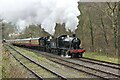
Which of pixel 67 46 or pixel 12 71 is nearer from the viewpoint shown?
pixel 12 71

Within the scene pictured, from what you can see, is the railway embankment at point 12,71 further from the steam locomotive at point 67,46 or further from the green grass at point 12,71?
the steam locomotive at point 67,46

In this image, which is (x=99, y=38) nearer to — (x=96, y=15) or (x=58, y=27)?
(x=96, y=15)

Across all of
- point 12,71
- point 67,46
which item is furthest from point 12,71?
point 67,46

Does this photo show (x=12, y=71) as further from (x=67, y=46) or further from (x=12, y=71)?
(x=67, y=46)

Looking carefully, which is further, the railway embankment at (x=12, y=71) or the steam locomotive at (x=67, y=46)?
the steam locomotive at (x=67, y=46)

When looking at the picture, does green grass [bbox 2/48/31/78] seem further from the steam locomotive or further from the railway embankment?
the steam locomotive

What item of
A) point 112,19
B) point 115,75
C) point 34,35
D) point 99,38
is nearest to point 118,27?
point 112,19

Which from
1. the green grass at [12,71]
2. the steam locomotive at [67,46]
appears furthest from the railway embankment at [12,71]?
the steam locomotive at [67,46]

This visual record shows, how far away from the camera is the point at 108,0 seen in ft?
91.8

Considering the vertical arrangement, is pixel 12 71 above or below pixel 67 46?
below

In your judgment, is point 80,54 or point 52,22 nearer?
point 80,54

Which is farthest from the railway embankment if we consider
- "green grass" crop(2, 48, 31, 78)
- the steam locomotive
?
the steam locomotive

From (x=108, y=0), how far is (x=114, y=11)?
4.76 feet

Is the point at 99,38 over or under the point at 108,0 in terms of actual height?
under
